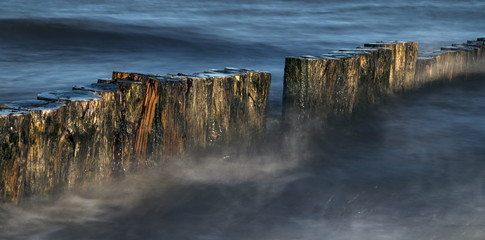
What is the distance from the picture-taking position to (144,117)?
3598 mm

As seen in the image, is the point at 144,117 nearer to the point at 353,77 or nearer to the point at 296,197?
the point at 296,197

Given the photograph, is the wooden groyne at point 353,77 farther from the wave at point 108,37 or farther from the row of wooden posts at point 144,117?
the wave at point 108,37


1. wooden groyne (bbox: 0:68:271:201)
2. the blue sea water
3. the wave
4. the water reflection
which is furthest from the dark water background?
the wave

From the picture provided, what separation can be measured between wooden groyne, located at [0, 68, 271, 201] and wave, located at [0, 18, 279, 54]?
975 centimetres

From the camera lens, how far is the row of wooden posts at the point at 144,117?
2986 mm

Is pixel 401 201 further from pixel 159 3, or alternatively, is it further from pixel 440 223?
pixel 159 3

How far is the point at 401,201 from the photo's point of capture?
3670mm

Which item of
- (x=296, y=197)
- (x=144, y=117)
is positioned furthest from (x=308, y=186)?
(x=144, y=117)

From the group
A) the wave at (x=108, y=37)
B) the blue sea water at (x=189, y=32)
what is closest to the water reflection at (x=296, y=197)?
the blue sea water at (x=189, y=32)

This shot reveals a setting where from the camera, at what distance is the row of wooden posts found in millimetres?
2986

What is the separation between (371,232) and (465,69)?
629 centimetres

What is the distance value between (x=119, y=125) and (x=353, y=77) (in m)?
2.67

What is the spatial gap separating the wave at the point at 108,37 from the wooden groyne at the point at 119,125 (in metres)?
9.75

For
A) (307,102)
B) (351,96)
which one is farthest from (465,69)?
(307,102)
